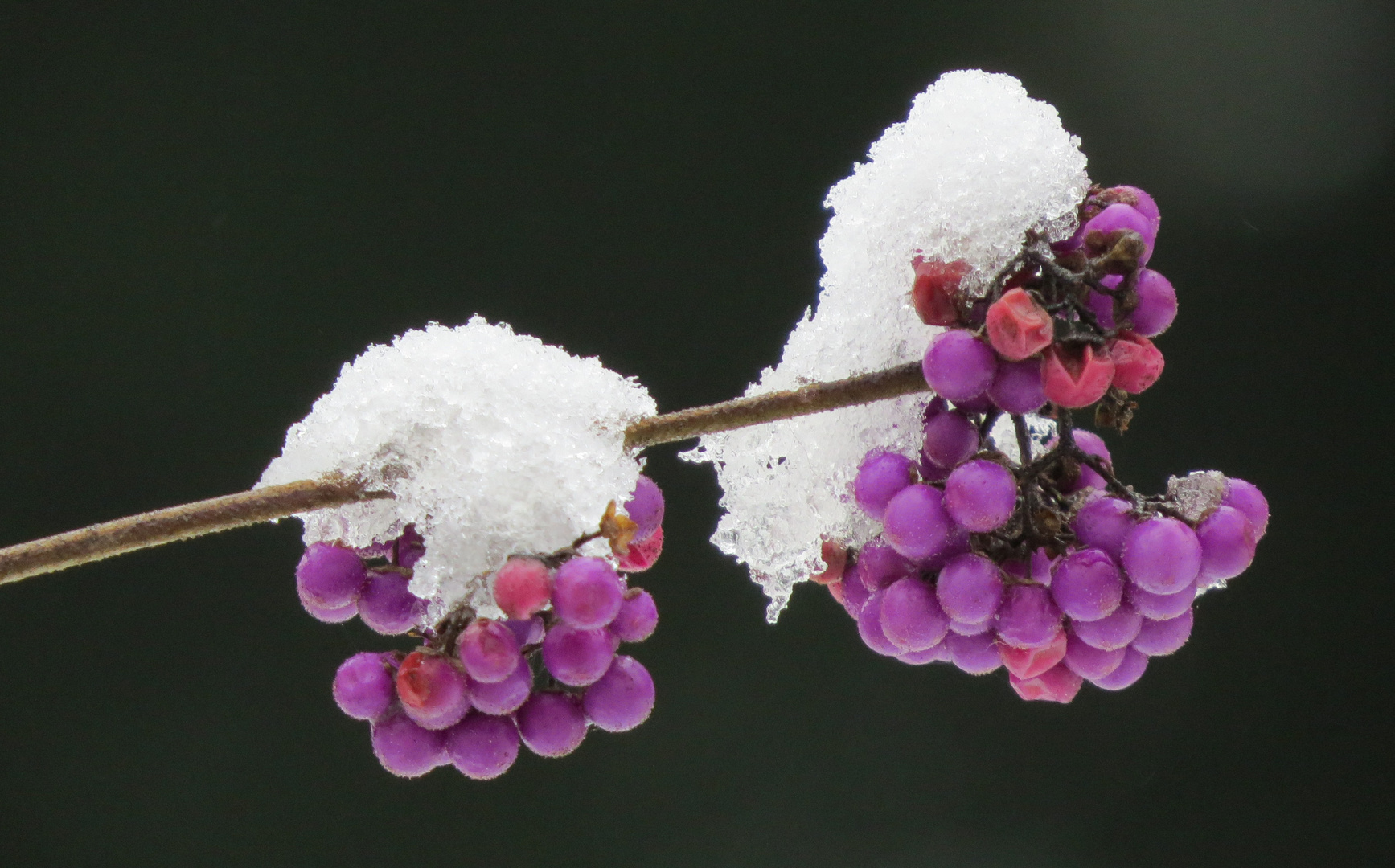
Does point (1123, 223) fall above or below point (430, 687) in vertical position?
above

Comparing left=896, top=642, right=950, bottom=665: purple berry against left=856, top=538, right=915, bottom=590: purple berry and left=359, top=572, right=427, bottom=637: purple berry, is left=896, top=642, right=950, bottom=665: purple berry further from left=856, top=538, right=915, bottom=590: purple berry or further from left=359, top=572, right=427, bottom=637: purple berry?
left=359, top=572, right=427, bottom=637: purple berry

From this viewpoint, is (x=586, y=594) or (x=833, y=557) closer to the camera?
(x=586, y=594)

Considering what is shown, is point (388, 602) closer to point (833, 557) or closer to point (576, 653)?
point (576, 653)

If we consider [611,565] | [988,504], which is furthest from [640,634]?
[988,504]

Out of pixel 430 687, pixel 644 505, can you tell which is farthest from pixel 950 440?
pixel 430 687

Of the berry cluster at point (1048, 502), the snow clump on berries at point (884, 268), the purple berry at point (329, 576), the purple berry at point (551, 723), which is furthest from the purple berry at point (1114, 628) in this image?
the purple berry at point (329, 576)

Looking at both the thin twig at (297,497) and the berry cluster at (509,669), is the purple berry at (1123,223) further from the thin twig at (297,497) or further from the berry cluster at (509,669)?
the berry cluster at (509,669)

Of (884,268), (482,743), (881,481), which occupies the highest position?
(884,268)

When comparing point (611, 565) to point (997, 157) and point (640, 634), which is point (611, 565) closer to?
point (640, 634)
